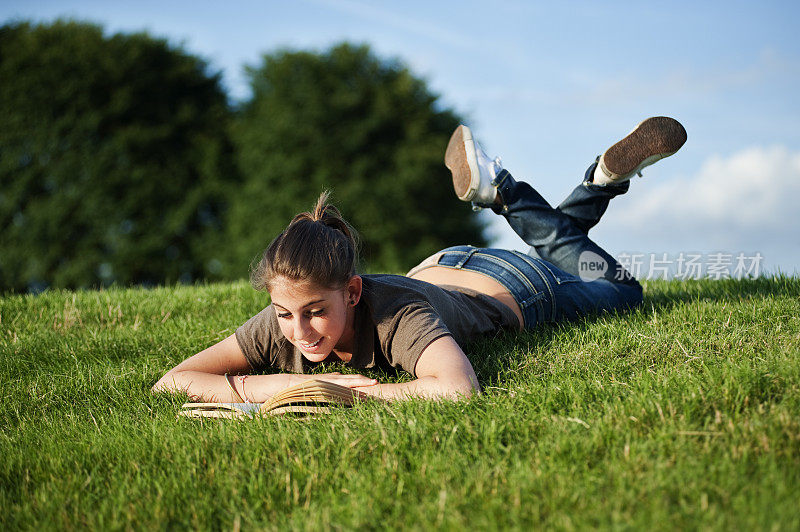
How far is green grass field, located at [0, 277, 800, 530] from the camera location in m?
2.15

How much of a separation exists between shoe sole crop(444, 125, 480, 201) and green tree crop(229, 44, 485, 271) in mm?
7890

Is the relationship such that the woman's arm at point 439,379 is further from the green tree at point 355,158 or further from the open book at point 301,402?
the green tree at point 355,158

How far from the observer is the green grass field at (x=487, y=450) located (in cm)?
215

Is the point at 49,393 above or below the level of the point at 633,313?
below

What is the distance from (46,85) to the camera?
13422mm

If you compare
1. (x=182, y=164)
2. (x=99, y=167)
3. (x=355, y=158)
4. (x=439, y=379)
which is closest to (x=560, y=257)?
(x=439, y=379)

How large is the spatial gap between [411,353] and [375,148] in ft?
34.7

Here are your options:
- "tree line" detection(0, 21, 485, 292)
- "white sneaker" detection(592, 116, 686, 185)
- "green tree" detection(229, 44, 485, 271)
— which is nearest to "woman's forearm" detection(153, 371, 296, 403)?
"white sneaker" detection(592, 116, 686, 185)

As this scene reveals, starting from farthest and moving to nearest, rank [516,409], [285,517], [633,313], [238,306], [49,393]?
[238,306], [633,313], [49,393], [516,409], [285,517]

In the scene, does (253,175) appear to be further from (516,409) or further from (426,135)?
(516,409)

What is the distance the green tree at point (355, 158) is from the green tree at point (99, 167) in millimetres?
1032

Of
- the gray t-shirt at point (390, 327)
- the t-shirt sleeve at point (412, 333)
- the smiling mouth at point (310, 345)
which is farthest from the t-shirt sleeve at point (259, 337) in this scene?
the t-shirt sleeve at point (412, 333)

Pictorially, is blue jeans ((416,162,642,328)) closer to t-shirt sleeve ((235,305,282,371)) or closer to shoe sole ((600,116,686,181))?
shoe sole ((600,116,686,181))

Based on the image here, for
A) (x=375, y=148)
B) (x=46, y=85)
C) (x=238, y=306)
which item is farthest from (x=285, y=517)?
(x=46, y=85)
